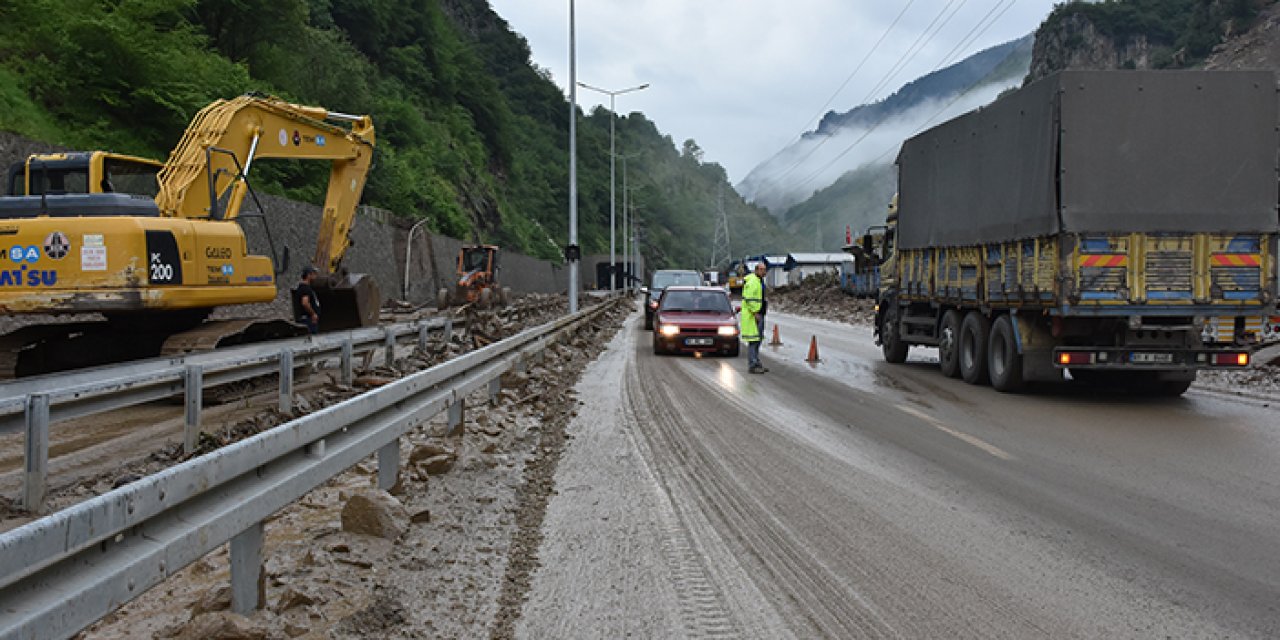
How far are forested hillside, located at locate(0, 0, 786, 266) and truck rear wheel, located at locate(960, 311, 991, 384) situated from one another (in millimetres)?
17648

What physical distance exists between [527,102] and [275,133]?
4057 inches

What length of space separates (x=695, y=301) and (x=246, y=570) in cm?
1664

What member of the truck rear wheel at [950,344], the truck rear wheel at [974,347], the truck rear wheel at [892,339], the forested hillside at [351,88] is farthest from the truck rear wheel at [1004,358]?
the forested hillside at [351,88]

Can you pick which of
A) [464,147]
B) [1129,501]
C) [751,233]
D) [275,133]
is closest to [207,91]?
[275,133]

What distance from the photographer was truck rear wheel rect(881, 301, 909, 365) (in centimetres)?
1778

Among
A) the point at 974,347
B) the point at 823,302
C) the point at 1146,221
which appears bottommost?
the point at 974,347

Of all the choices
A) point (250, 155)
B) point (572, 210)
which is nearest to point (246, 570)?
point (250, 155)

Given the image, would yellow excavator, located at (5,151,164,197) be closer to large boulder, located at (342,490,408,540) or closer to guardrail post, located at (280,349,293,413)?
guardrail post, located at (280,349,293,413)

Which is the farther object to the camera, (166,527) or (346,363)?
(346,363)

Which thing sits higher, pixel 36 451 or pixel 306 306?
pixel 306 306

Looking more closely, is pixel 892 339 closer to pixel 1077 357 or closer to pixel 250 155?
pixel 1077 357

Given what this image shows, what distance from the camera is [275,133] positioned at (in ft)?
41.7

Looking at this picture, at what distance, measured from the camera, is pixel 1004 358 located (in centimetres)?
1260

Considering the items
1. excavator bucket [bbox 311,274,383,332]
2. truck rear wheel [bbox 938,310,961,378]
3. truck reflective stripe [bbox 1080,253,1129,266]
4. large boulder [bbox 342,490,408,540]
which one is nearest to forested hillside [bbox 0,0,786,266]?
excavator bucket [bbox 311,274,383,332]
